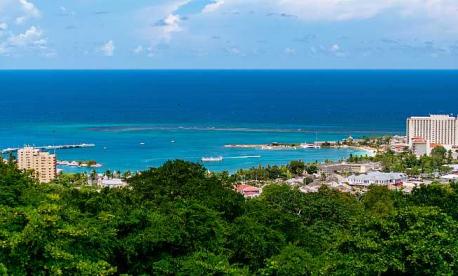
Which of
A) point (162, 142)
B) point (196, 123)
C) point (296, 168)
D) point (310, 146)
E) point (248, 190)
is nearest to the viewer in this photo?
point (248, 190)

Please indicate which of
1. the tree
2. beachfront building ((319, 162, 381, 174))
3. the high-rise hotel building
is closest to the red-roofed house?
the tree

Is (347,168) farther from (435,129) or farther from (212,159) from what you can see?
(435,129)

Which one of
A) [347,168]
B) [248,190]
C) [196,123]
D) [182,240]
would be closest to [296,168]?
[347,168]

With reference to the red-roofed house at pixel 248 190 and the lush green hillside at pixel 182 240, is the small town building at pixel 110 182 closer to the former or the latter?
the red-roofed house at pixel 248 190

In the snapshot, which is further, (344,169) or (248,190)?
(344,169)

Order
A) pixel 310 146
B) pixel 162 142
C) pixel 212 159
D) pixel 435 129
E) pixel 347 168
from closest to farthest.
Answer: pixel 347 168 → pixel 212 159 → pixel 310 146 → pixel 162 142 → pixel 435 129

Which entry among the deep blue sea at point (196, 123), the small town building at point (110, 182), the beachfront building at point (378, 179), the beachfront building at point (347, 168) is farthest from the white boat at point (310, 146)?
the small town building at point (110, 182)
